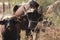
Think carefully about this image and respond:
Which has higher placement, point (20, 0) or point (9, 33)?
point (20, 0)

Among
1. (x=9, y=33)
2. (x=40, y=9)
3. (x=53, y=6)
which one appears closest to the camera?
(x=9, y=33)

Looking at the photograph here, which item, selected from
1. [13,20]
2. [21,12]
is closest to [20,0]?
[21,12]

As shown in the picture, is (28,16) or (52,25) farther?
(28,16)

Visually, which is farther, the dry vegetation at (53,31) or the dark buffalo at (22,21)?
the dark buffalo at (22,21)

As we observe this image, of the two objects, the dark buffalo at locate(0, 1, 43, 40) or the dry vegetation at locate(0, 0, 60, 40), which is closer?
the dry vegetation at locate(0, 0, 60, 40)

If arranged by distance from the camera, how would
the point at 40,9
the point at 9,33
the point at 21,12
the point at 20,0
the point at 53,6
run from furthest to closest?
the point at 20,0 → the point at 21,12 → the point at 40,9 → the point at 53,6 → the point at 9,33

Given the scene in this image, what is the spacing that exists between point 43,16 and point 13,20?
138 centimetres

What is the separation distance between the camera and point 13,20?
10180mm

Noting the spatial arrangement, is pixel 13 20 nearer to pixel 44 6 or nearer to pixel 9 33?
pixel 9 33

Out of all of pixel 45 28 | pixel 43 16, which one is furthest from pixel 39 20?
pixel 45 28

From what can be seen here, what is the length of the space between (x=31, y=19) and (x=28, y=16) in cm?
19

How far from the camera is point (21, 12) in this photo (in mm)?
12836

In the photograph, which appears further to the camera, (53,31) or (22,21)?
(22,21)

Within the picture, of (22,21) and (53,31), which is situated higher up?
(22,21)
